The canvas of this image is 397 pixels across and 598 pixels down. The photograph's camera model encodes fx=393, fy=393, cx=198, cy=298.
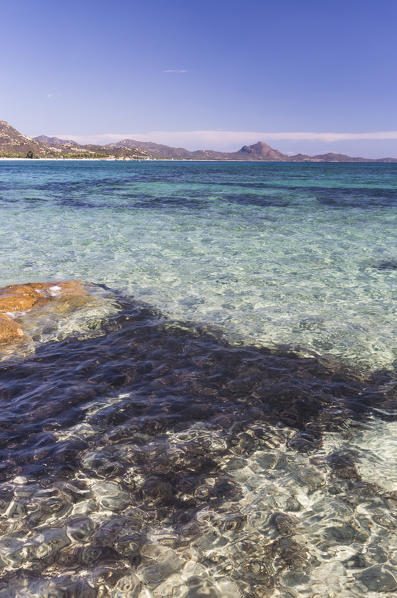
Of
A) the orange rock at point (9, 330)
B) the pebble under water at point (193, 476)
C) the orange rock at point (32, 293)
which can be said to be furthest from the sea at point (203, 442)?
the orange rock at point (32, 293)

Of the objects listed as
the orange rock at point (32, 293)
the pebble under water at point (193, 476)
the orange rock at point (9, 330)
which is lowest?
the pebble under water at point (193, 476)

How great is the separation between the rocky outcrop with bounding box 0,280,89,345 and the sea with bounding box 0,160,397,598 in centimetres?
31

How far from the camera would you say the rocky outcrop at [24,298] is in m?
8.17

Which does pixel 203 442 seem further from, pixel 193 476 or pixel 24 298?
pixel 24 298

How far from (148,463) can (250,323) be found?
16.3 feet

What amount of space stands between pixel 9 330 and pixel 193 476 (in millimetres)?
5415

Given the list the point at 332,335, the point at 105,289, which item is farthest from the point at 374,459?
the point at 105,289

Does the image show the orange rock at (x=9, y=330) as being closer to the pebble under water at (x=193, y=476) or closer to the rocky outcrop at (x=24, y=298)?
the rocky outcrop at (x=24, y=298)

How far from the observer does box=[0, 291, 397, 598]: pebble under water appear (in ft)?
11.6

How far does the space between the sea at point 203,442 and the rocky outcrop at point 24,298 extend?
312mm

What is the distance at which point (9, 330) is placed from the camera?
8.15 meters

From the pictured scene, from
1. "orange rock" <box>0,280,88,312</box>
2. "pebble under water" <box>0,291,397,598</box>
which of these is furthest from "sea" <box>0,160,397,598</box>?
"orange rock" <box>0,280,88,312</box>

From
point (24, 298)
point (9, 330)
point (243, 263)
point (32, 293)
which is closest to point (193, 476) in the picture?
point (9, 330)

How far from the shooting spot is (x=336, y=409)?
19.8 ft
